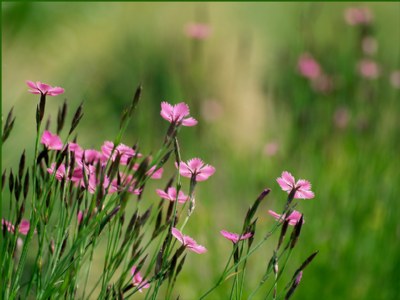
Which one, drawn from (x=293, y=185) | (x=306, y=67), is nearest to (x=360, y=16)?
(x=306, y=67)

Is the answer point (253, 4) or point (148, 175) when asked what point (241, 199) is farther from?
point (253, 4)

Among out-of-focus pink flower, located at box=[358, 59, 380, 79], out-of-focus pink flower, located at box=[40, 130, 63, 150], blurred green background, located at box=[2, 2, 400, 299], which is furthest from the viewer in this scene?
out-of-focus pink flower, located at box=[358, 59, 380, 79]

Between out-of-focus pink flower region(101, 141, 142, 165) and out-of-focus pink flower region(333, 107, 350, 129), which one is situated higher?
out-of-focus pink flower region(101, 141, 142, 165)

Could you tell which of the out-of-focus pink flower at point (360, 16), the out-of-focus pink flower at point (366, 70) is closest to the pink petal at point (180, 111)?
the out-of-focus pink flower at point (360, 16)

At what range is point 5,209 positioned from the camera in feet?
8.73

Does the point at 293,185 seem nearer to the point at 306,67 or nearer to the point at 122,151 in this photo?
the point at 122,151

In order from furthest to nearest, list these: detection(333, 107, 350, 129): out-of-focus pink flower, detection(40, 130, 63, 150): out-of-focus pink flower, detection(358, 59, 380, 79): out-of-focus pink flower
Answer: detection(333, 107, 350, 129): out-of-focus pink flower → detection(358, 59, 380, 79): out-of-focus pink flower → detection(40, 130, 63, 150): out-of-focus pink flower

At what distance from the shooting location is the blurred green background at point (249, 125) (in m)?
2.50

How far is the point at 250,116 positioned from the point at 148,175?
4.76 metres

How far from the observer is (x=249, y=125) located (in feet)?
18.9

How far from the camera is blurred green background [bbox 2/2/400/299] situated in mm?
Answer: 2498

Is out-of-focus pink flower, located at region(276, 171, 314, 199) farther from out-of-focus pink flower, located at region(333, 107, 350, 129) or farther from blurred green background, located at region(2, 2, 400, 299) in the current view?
out-of-focus pink flower, located at region(333, 107, 350, 129)

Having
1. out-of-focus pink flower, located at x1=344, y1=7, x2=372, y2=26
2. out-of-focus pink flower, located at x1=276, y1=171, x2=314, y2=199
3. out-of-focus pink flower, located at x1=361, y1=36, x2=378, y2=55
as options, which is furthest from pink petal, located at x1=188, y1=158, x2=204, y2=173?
out-of-focus pink flower, located at x1=361, y1=36, x2=378, y2=55

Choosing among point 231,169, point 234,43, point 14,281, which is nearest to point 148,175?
point 14,281
